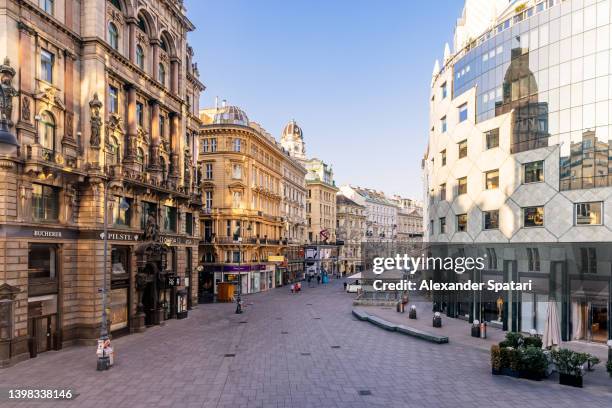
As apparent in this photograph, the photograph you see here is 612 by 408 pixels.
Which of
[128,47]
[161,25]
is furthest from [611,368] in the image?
[161,25]

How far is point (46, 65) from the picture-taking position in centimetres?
2572

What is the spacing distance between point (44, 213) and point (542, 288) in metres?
31.9

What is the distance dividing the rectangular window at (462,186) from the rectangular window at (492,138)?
4018 millimetres

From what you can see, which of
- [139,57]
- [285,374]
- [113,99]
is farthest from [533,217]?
[139,57]

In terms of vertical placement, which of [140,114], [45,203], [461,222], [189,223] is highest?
[140,114]

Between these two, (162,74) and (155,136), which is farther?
(162,74)

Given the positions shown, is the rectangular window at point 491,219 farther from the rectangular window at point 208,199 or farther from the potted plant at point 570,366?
the rectangular window at point 208,199

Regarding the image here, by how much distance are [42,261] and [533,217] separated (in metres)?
31.7

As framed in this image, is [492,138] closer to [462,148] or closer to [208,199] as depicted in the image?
[462,148]

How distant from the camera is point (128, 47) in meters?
32.8

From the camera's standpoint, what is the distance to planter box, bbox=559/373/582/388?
18312mm

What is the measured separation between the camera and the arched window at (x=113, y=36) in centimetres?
3059

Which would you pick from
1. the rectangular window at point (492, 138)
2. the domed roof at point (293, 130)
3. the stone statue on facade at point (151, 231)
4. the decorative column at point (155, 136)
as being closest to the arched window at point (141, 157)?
the decorative column at point (155, 136)

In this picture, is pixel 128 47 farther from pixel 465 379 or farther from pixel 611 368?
pixel 611 368
